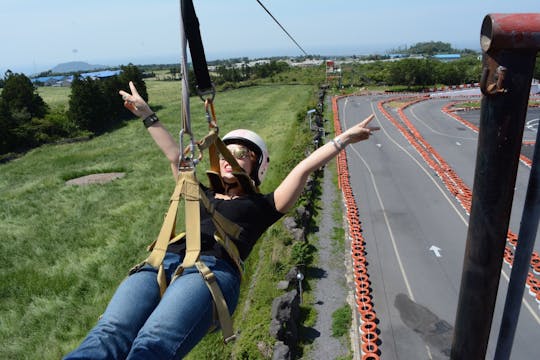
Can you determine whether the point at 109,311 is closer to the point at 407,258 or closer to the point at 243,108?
the point at 407,258

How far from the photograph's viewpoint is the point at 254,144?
3553 millimetres

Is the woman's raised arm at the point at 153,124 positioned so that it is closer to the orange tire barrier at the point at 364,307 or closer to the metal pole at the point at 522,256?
the metal pole at the point at 522,256

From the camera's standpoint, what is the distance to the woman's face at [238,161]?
3.40m

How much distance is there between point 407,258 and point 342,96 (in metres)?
38.7

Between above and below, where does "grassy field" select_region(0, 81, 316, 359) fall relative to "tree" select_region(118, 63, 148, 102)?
below

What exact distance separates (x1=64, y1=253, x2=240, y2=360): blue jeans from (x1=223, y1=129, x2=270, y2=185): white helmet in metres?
1.18

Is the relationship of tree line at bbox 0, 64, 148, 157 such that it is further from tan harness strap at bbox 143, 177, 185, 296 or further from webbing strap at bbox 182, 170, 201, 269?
webbing strap at bbox 182, 170, 201, 269

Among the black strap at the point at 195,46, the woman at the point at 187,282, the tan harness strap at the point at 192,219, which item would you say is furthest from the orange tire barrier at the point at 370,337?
the black strap at the point at 195,46

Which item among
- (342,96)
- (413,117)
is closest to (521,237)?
(413,117)

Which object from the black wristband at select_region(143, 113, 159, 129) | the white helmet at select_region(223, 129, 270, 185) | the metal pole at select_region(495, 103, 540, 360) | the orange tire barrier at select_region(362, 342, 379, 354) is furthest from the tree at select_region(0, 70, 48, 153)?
the metal pole at select_region(495, 103, 540, 360)

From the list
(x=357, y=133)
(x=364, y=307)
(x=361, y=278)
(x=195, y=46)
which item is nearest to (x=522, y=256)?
(x=357, y=133)

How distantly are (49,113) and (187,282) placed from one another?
139 ft

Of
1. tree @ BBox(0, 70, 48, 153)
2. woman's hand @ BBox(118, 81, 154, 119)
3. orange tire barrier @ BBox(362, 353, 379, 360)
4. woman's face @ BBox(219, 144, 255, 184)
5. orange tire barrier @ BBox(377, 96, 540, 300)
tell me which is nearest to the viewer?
woman's hand @ BBox(118, 81, 154, 119)

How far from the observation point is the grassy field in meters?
8.30
